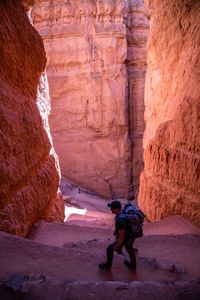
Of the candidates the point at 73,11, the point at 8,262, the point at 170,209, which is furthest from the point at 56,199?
the point at 73,11

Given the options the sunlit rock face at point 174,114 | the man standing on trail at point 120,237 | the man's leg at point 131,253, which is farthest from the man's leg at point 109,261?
the sunlit rock face at point 174,114

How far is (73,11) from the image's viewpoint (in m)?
17.2

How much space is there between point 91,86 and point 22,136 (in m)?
12.9

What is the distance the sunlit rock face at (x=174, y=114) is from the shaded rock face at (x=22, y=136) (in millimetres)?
2588

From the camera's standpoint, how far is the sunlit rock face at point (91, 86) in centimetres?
1733

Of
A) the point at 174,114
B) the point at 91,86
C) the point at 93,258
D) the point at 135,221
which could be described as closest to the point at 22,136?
the point at 93,258

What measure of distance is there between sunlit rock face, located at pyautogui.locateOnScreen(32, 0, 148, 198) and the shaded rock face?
10143 mm

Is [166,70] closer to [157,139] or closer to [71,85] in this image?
[157,139]

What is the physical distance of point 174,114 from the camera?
662 cm

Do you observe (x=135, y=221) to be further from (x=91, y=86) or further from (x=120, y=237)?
(x=91, y=86)

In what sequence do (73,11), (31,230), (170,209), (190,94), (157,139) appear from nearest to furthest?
(31,230) < (190,94) < (170,209) < (157,139) < (73,11)

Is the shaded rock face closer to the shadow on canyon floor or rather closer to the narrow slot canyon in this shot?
the narrow slot canyon

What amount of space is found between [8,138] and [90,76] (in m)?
13.7

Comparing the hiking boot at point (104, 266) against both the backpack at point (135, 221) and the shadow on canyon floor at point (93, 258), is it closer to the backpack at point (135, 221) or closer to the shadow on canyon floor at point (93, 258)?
the shadow on canyon floor at point (93, 258)
